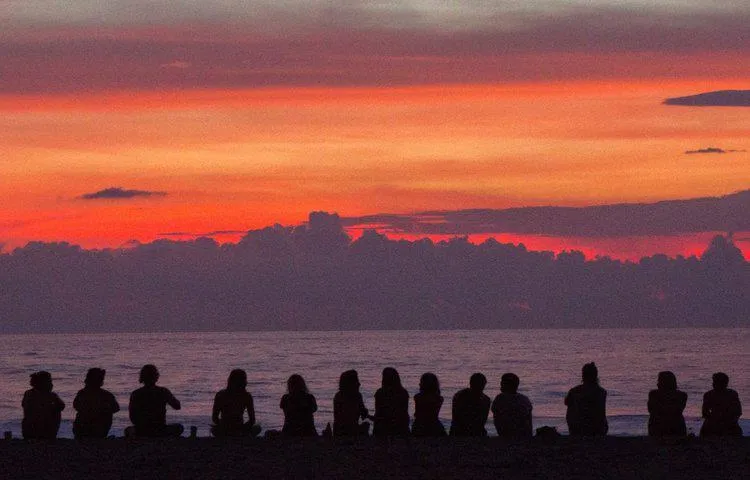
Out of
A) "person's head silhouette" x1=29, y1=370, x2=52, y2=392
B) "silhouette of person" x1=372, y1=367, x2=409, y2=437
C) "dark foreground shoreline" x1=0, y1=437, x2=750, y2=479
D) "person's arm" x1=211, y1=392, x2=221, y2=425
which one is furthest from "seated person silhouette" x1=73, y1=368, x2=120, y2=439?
"silhouette of person" x1=372, y1=367, x2=409, y2=437

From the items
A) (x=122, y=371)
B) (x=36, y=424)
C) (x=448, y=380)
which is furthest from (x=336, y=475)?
(x=122, y=371)

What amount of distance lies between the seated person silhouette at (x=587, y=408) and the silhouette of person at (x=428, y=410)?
1.64 m

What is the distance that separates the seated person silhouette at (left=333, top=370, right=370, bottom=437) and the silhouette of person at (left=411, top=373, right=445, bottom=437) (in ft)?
2.20

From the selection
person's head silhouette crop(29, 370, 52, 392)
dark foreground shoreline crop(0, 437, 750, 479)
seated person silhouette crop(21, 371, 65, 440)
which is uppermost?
person's head silhouette crop(29, 370, 52, 392)

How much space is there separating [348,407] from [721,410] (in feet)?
15.0

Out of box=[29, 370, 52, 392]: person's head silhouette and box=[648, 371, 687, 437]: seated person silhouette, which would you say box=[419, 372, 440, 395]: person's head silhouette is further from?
box=[29, 370, 52, 392]: person's head silhouette

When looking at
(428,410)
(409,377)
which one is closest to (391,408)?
(428,410)

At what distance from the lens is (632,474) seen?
475 inches

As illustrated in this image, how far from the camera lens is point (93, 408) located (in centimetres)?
1586

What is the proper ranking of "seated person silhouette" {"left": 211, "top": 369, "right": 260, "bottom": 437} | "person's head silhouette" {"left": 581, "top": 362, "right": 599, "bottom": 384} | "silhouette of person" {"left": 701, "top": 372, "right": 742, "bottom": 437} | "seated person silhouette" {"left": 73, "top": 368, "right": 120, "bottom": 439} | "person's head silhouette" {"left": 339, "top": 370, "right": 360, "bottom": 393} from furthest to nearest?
"seated person silhouette" {"left": 211, "top": 369, "right": 260, "bottom": 437} → "person's head silhouette" {"left": 339, "top": 370, "right": 360, "bottom": 393} → "seated person silhouette" {"left": 73, "top": 368, "right": 120, "bottom": 439} → "silhouette of person" {"left": 701, "top": 372, "right": 742, "bottom": 437} → "person's head silhouette" {"left": 581, "top": 362, "right": 599, "bottom": 384}

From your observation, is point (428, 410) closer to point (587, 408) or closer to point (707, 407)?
point (587, 408)

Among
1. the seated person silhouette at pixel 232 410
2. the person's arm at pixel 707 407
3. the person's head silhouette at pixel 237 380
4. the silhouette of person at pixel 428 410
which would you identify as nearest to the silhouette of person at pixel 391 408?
the silhouette of person at pixel 428 410

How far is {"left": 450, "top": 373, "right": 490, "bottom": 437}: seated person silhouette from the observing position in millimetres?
15828

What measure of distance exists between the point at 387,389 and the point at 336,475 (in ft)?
12.8
